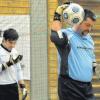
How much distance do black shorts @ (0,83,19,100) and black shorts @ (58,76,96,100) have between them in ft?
5.04

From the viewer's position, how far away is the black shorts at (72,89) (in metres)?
6.69

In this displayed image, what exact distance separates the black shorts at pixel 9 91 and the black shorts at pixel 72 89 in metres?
1.54

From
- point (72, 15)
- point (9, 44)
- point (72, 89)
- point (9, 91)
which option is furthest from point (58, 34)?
point (9, 91)

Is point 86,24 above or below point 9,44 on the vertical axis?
above

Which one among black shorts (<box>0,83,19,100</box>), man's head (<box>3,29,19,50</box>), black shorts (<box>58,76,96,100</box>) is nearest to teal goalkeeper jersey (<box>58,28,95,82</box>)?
black shorts (<box>58,76,96,100</box>)

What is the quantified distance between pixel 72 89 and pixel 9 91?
1.72 metres

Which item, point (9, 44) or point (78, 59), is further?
point (9, 44)

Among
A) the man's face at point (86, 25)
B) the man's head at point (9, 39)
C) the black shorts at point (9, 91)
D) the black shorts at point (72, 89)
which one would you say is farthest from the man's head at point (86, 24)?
the black shorts at point (9, 91)

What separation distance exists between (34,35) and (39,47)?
0.28 m

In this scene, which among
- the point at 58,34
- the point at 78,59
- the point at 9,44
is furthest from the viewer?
the point at 9,44

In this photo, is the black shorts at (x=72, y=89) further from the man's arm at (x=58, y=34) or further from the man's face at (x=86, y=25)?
the man's face at (x=86, y=25)

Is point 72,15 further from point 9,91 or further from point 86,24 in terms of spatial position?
point 9,91

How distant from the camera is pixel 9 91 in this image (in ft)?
26.7

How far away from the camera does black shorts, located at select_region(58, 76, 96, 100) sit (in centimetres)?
669
